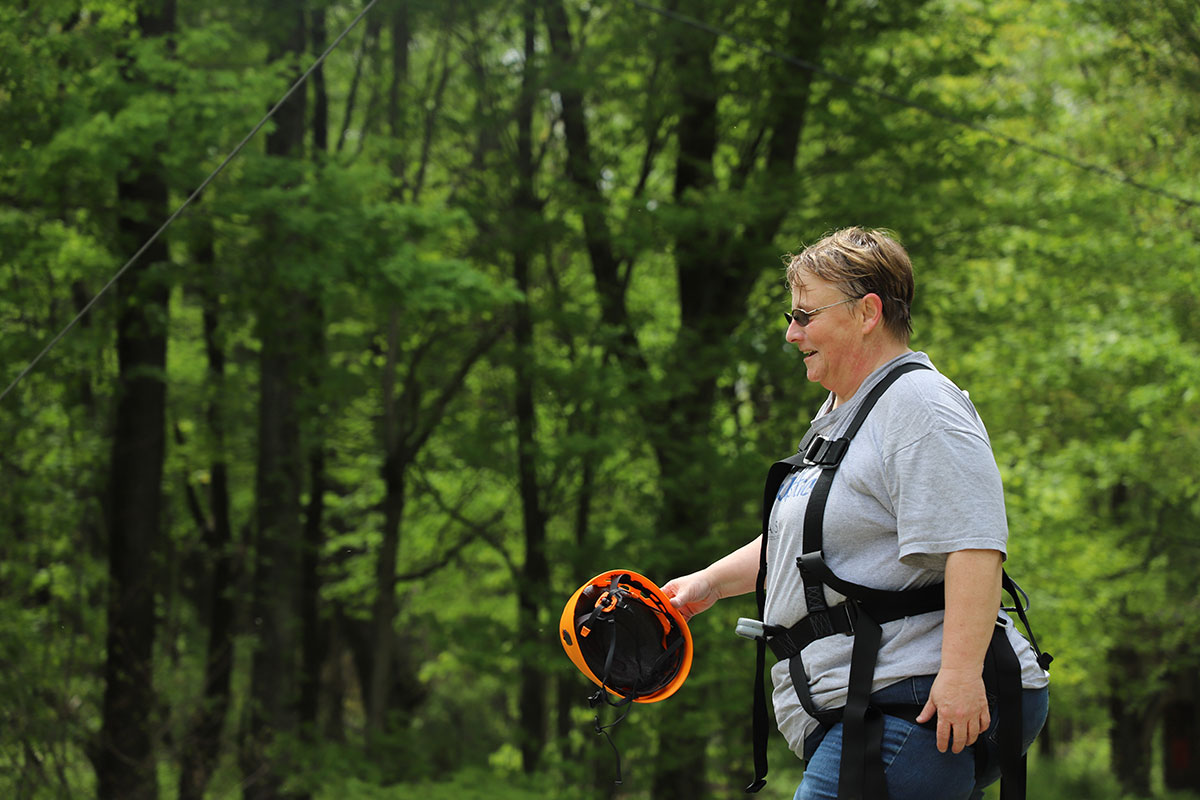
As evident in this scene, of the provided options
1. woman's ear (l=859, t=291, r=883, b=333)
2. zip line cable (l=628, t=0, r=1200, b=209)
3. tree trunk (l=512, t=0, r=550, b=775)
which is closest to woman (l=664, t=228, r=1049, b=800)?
woman's ear (l=859, t=291, r=883, b=333)

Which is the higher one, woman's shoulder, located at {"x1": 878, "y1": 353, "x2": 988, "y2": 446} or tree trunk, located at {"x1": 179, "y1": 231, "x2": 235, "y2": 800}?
woman's shoulder, located at {"x1": 878, "y1": 353, "x2": 988, "y2": 446}

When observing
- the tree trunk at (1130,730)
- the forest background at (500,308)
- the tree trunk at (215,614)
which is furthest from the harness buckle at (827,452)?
the tree trunk at (1130,730)

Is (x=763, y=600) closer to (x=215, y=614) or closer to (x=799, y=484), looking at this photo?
(x=799, y=484)

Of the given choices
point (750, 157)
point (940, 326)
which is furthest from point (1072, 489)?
point (750, 157)

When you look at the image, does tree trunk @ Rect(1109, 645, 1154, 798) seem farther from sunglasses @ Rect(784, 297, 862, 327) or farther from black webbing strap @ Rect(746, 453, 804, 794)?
sunglasses @ Rect(784, 297, 862, 327)

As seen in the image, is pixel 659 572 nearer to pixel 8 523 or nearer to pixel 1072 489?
pixel 8 523

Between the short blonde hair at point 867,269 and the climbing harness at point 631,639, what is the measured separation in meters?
0.78

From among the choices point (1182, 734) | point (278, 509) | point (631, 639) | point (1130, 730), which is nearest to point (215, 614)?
point (278, 509)

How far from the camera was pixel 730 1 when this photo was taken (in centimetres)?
934

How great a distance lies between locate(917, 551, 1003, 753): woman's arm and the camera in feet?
5.78

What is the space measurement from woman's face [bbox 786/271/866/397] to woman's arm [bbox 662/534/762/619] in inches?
19.3

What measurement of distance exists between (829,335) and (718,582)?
0.70 metres

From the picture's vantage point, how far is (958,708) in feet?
5.87

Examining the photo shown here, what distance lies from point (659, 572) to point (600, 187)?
3.79m
